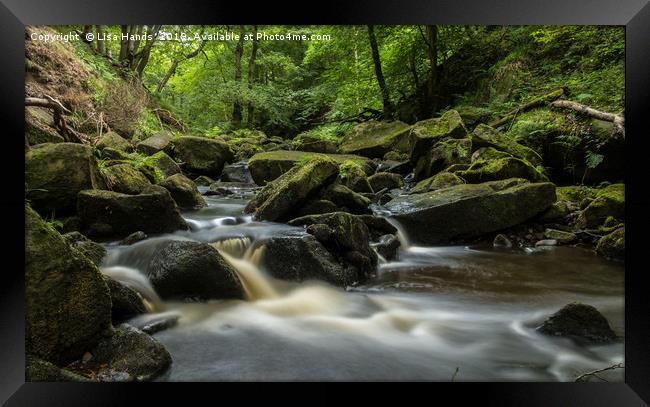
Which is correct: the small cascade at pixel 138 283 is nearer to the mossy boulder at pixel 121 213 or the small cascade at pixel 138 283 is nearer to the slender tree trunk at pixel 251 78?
the mossy boulder at pixel 121 213

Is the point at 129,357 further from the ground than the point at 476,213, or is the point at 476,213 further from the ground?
the point at 476,213

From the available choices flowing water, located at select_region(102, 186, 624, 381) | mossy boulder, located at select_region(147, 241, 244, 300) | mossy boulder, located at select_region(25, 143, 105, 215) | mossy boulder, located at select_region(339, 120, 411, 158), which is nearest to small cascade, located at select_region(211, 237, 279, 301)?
flowing water, located at select_region(102, 186, 624, 381)

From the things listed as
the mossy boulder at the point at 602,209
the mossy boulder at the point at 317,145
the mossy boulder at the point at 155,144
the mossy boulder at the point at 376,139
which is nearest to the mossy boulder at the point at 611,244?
the mossy boulder at the point at 602,209

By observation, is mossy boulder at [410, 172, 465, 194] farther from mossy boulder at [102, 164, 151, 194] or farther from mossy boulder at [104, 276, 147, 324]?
mossy boulder at [104, 276, 147, 324]

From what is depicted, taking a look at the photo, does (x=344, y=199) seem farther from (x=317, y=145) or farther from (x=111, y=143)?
(x=317, y=145)

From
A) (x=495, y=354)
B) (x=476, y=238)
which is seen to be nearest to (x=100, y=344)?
(x=495, y=354)

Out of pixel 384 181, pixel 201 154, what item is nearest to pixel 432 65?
pixel 384 181

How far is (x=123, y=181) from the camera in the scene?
5.34 meters

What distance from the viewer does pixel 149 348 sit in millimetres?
2252

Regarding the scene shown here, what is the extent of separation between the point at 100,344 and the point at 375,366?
5.34 ft

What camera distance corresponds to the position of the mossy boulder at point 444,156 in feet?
26.0

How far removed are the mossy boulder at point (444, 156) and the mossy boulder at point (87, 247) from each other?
21.0ft

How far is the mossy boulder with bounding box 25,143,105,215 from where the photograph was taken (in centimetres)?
433

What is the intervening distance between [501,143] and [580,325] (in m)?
5.48
